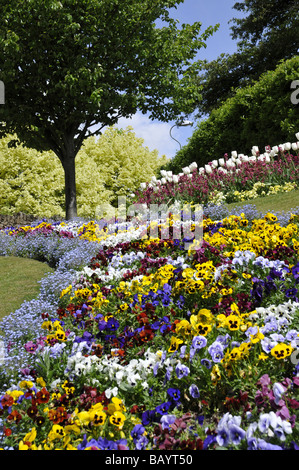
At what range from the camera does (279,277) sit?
11.7 ft

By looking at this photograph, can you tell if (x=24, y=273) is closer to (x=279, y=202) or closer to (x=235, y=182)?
(x=279, y=202)

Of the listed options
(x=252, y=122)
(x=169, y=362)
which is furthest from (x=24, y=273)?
(x=252, y=122)

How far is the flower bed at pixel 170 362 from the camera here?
2078mm

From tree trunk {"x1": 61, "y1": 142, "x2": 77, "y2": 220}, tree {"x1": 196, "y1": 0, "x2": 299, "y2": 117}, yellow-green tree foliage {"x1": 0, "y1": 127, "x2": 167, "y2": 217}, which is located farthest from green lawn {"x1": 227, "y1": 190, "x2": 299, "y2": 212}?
tree {"x1": 196, "y1": 0, "x2": 299, "y2": 117}

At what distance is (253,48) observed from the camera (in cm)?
2273

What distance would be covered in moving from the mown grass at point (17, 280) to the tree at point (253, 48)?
17.2 m

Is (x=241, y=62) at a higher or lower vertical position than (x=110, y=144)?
higher

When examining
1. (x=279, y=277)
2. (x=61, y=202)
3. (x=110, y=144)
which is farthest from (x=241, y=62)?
(x=279, y=277)

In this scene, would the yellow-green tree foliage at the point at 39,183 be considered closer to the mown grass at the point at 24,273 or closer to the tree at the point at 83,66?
the tree at the point at 83,66

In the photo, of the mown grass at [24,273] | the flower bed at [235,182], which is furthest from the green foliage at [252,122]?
the mown grass at [24,273]

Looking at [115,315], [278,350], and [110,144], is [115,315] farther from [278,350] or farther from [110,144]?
[110,144]
